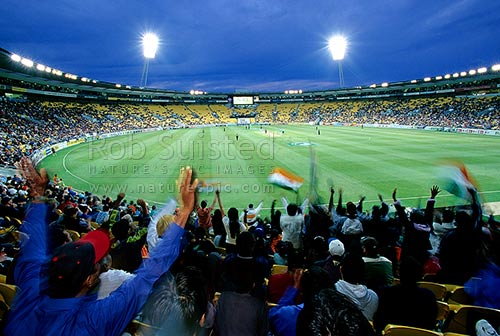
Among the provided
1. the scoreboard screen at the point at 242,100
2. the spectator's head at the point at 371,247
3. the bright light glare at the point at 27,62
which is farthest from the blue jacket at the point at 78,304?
the scoreboard screen at the point at 242,100

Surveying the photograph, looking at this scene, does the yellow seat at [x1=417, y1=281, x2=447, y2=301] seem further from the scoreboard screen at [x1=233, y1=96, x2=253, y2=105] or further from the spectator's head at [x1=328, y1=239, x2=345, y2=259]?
the scoreboard screen at [x1=233, y1=96, x2=253, y2=105]

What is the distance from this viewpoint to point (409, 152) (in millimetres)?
28953

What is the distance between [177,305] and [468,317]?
3485 mm

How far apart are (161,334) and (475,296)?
423cm

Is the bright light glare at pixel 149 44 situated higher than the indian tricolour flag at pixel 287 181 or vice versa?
the bright light glare at pixel 149 44

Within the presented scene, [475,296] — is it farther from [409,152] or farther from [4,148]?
[4,148]

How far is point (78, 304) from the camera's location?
187 cm

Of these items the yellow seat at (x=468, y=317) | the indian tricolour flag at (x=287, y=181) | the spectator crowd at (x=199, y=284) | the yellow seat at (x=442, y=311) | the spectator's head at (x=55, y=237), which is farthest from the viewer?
the indian tricolour flag at (x=287, y=181)

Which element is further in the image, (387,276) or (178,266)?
(387,276)

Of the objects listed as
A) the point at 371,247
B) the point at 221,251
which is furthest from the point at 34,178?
the point at 371,247

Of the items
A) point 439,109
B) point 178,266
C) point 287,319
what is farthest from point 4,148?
point 439,109

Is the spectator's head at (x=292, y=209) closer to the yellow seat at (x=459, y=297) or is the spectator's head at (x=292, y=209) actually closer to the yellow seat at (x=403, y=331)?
the yellow seat at (x=459, y=297)

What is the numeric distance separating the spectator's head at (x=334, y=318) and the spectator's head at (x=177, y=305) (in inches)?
36.0

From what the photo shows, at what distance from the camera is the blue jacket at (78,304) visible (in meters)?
1.81
